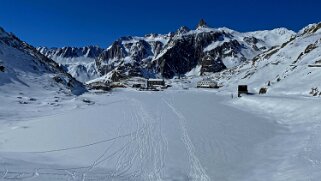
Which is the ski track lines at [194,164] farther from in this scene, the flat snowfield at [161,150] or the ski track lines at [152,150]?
the ski track lines at [152,150]

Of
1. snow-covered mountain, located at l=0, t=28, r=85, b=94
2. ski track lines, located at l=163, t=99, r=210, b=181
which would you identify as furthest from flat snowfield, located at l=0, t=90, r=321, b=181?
snow-covered mountain, located at l=0, t=28, r=85, b=94

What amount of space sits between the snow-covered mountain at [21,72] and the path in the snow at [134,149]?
33668mm

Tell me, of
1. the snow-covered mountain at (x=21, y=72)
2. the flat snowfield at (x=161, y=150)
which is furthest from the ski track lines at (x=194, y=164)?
the snow-covered mountain at (x=21, y=72)

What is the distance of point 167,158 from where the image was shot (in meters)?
17.9

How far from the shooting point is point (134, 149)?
2012 centimetres

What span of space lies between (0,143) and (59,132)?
4.30 m

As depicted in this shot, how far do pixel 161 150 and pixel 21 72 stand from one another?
205ft

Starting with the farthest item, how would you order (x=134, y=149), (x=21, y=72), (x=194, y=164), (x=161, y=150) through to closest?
1. (x=21, y=72)
2. (x=134, y=149)
3. (x=161, y=150)
4. (x=194, y=164)

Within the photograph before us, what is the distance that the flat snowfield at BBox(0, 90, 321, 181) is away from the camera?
1471cm

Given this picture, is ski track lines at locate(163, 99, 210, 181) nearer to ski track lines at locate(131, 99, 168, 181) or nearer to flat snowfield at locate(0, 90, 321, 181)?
flat snowfield at locate(0, 90, 321, 181)

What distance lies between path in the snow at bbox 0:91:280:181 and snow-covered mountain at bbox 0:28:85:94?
33.7 m

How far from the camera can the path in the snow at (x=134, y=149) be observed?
14.8 metres

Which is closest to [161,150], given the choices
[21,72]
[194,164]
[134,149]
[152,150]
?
[152,150]

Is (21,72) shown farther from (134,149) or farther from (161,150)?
(161,150)
